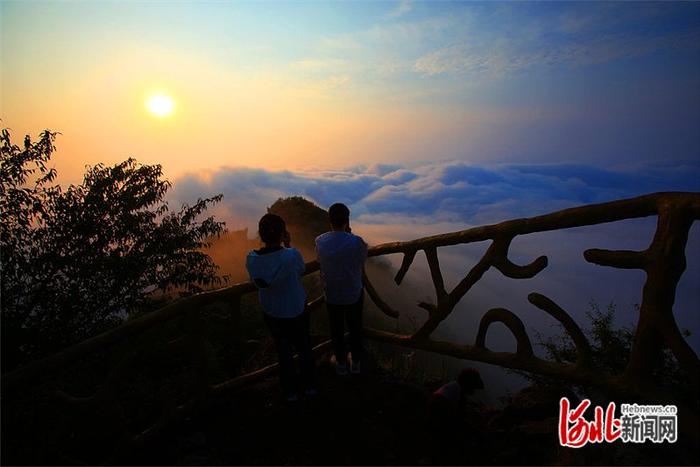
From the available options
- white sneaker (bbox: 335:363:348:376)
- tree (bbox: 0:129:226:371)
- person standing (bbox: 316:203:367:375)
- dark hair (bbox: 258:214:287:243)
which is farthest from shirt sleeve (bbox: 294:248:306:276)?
tree (bbox: 0:129:226:371)

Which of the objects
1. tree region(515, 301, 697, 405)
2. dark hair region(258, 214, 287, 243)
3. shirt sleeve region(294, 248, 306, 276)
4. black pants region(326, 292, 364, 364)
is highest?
dark hair region(258, 214, 287, 243)

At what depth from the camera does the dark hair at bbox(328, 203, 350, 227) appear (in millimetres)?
3887

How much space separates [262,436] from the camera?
3457mm

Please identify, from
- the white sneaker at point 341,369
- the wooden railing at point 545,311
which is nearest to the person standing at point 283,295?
the white sneaker at point 341,369

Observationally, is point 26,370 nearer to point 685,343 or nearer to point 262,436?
point 262,436

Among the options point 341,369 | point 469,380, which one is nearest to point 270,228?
point 341,369

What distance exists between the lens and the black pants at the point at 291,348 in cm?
371

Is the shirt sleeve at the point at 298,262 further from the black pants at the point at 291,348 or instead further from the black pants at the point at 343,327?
the black pants at the point at 343,327

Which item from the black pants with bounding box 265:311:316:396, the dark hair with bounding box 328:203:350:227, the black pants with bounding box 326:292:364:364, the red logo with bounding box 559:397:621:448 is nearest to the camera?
the red logo with bounding box 559:397:621:448

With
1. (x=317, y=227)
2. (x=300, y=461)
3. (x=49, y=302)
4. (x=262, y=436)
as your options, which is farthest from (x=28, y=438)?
(x=317, y=227)

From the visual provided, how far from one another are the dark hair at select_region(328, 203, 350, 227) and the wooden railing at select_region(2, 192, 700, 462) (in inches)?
23.7

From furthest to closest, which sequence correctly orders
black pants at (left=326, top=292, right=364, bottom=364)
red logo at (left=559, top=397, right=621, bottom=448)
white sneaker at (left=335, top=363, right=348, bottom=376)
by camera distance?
white sneaker at (left=335, top=363, right=348, bottom=376)
black pants at (left=326, top=292, right=364, bottom=364)
red logo at (left=559, top=397, right=621, bottom=448)

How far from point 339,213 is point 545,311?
1.81 metres

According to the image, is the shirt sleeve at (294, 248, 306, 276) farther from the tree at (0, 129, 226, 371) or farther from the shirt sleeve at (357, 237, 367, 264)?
the tree at (0, 129, 226, 371)
